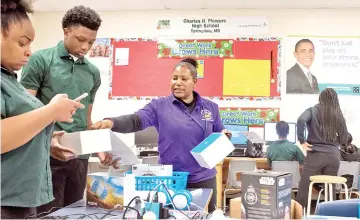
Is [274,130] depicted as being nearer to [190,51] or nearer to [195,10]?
[190,51]

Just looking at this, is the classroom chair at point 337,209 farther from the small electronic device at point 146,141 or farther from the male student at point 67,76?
the small electronic device at point 146,141

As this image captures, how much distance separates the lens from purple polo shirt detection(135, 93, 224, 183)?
239 cm

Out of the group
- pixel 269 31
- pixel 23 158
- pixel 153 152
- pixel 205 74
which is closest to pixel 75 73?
pixel 23 158

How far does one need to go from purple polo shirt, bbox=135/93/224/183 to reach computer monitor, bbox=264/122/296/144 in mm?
3027

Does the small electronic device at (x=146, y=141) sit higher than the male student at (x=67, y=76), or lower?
lower

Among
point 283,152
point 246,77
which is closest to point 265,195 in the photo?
point 283,152

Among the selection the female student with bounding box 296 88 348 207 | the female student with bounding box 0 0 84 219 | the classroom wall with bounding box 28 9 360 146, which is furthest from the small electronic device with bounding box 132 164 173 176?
the classroom wall with bounding box 28 9 360 146

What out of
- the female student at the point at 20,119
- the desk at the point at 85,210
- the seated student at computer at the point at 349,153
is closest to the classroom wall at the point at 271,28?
the seated student at computer at the point at 349,153

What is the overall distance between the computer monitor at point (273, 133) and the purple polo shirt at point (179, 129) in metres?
3.03

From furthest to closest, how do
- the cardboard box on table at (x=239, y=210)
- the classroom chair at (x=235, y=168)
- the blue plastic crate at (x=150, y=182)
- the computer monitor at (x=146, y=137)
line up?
1. the computer monitor at (x=146, y=137)
2. the classroom chair at (x=235, y=168)
3. the blue plastic crate at (x=150, y=182)
4. the cardboard box on table at (x=239, y=210)

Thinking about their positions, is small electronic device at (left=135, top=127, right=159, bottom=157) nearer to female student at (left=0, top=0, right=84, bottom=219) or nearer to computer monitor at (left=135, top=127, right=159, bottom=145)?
computer monitor at (left=135, top=127, right=159, bottom=145)

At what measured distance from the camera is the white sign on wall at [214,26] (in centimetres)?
564

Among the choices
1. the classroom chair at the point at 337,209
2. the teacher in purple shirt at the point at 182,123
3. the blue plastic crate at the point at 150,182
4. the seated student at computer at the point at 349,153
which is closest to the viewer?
the classroom chair at the point at 337,209

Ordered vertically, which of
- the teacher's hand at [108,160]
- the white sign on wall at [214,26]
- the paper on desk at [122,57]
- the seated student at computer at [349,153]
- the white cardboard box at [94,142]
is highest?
the white sign on wall at [214,26]
